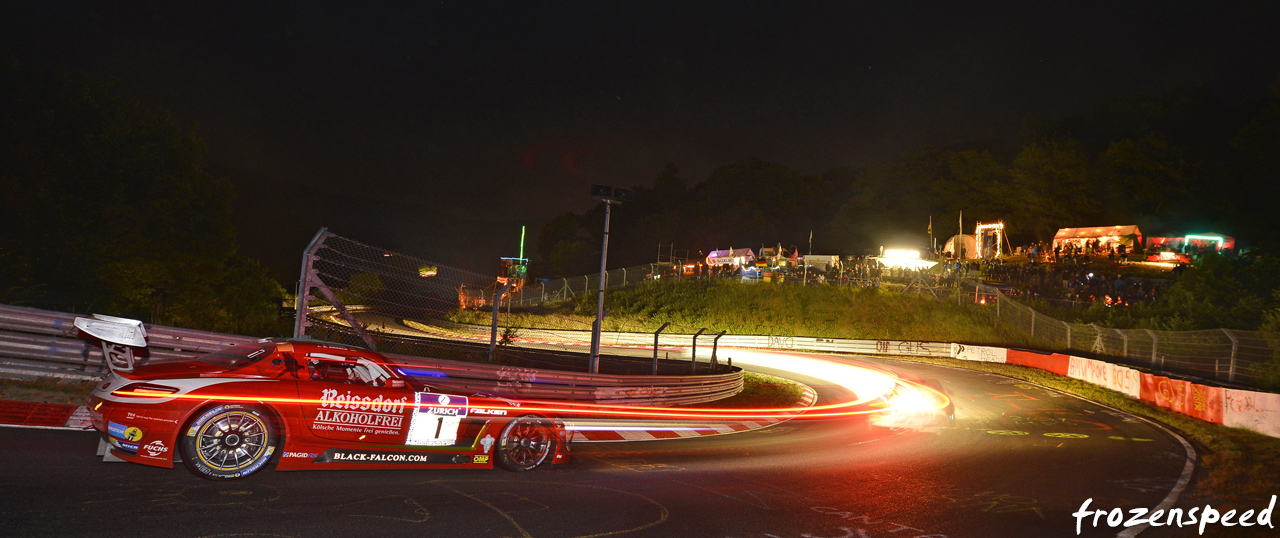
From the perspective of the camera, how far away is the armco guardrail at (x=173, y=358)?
933 centimetres

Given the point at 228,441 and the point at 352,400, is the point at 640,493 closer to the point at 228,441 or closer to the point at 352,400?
the point at 352,400

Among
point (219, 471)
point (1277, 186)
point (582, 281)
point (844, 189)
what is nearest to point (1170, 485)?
point (219, 471)

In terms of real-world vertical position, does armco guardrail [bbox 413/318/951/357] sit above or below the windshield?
below

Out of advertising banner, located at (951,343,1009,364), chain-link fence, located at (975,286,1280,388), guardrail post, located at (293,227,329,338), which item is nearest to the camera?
guardrail post, located at (293,227,329,338)

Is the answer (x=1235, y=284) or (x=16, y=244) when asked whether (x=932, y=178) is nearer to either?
(x=1235, y=284)

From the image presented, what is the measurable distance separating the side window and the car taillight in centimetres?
124

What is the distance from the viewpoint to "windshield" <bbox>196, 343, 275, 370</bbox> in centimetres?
670

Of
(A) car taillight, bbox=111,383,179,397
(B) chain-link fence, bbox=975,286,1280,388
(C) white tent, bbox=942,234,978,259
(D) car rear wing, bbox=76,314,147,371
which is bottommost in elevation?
(A) car taillight, bbox=111,383,179,397

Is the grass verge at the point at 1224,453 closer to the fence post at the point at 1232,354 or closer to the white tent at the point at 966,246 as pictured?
the fence post at the point at 1232,354

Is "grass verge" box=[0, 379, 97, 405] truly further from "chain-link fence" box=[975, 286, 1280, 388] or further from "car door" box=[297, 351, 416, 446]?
"chain-link fence" box=[975, 286, 1280, 388]

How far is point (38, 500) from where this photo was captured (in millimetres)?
5289

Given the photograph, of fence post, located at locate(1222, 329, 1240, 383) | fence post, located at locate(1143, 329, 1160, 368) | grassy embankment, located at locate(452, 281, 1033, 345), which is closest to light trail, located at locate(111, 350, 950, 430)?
fence post, located at locate(1222, 329, 1240, 383)

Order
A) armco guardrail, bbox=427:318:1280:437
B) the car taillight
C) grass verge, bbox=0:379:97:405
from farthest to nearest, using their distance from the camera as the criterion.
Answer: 1. armco guardrail, bbox=427:318:1280:437
2. grass verge, bbox=0:379:97:405
3. the car taillight

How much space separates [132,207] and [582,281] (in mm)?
26472
